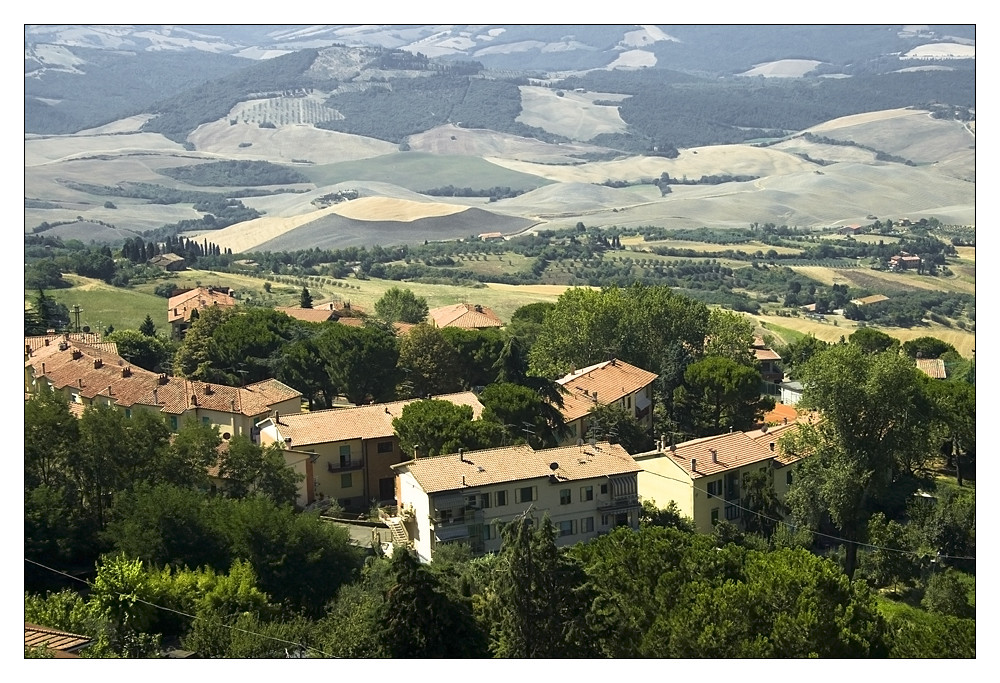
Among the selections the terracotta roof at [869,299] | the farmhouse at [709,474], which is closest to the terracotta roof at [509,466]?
the farmhouse at [709,474]

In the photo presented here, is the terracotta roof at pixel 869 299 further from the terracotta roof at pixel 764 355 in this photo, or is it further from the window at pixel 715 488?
the window at pixel 715 488

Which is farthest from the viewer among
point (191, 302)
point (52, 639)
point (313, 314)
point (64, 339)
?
point (191, 302)

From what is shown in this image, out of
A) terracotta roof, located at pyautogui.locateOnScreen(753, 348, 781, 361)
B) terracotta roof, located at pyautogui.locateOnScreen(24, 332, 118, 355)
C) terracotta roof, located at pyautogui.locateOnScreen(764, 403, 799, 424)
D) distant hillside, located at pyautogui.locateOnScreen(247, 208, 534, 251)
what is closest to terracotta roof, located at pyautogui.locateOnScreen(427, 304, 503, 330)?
terracotta roof, located at pyautogui.locateOnScreen(753, 348, 781, 361)

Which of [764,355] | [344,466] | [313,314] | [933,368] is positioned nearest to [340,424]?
[344,466]

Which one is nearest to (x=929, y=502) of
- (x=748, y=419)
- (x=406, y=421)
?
(x=748, y=419)

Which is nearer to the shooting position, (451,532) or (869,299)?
(451,532)

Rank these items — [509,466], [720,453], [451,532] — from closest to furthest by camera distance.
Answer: [451,532] < [509,466] < [720,453]

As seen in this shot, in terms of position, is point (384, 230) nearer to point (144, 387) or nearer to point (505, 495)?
point (144, 387)
